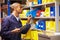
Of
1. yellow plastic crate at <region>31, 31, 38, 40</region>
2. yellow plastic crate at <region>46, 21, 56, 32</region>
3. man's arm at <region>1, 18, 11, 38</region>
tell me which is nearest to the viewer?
man's arm at <region>1, 18, 11, 38</region>

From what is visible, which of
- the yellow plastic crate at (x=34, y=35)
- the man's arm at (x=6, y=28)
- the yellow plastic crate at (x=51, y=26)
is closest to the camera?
the man's arm at (x=6, y=28)

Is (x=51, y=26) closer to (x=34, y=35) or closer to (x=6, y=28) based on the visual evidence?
(x=34, y=35)

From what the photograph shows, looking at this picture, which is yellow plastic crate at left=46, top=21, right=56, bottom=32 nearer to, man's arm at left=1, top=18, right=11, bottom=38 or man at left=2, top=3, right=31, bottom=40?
man at left=2, top=3, right=31, bottom=40

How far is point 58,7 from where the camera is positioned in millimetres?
3508

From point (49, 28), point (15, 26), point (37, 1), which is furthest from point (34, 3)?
point (15, 26)

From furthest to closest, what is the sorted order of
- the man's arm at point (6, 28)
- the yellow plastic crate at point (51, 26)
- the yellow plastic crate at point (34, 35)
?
the yellow plastic crate at point (34, 35) → the yellow plastic crate at point (51, 26) → the man's arm at point (6, 28)

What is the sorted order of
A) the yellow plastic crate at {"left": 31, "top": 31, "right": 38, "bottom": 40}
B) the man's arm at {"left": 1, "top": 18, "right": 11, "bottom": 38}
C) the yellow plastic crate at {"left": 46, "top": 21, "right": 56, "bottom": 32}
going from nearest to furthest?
the man's arm at {"left": 1, "top": 18, "right": 11, "bottom": 38} → the yellow plastic crate at {"left": 46, "top": 21, "right": 56, "bottom": 32} → the yellow plastic crate at {"left": 31, "top": 31, "right": 38, "bottom": 40}

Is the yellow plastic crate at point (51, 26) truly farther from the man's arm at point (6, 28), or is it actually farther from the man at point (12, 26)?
the man's arm at point (6, 28)

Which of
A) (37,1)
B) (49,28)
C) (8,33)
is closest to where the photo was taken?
(8,33)

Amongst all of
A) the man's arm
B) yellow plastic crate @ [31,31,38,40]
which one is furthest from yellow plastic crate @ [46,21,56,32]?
the man's arm

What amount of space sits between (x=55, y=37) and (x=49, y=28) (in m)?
0.72

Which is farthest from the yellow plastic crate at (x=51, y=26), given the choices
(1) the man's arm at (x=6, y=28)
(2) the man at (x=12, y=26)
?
(1) the man's arm at (x=6, y=28)

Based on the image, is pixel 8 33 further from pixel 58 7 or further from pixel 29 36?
pixel 29 36

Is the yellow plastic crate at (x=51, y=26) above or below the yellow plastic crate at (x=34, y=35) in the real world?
above
